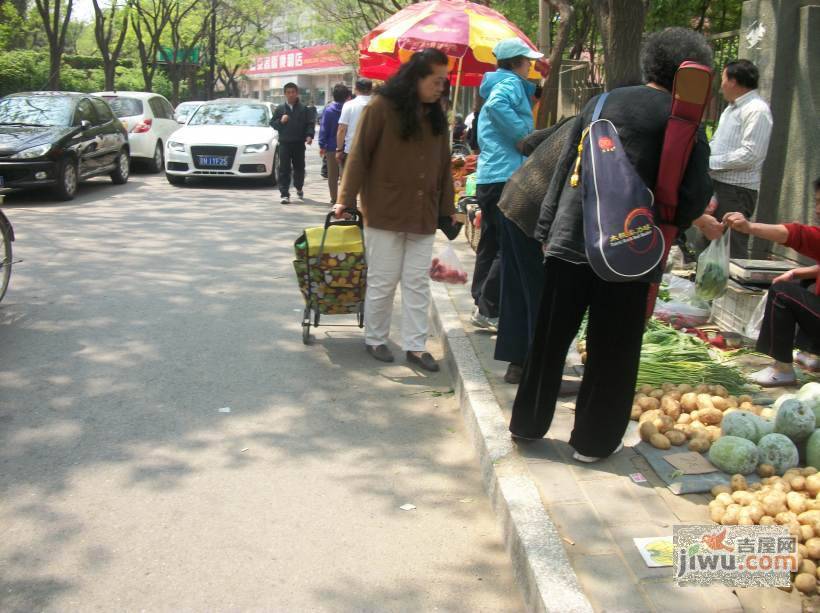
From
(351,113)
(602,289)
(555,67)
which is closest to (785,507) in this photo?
(602,289)

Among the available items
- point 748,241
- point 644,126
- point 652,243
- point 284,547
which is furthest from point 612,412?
point 748,241

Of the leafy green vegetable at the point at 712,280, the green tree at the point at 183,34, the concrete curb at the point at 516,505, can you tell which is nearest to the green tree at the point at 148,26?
the green tree at the point at 183,34

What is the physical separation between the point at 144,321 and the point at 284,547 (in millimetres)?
3514

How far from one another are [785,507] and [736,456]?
39cm

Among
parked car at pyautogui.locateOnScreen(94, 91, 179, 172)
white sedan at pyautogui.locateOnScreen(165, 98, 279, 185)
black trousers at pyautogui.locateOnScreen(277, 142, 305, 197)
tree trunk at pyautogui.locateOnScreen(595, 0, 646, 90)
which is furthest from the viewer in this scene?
parked car at pyautogui.locateOnScreen(94, 91, 179, 172)

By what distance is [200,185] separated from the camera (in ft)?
50.2

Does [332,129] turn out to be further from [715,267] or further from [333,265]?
[715,267]

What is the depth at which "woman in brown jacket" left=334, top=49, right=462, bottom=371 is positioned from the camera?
5215 millimetres

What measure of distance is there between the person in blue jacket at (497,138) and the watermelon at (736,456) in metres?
1.92

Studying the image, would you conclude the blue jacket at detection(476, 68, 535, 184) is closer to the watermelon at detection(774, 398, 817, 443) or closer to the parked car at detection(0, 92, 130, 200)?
the watermelon at detection(774, 398, 817, 443)

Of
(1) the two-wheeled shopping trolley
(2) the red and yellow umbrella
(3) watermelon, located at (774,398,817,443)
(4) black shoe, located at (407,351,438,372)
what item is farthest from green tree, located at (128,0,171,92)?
(3) watermelon, located at (774,398,817,443)

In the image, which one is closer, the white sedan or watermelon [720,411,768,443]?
watermelon [720,411,768,443]

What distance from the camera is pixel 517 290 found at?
4777mm

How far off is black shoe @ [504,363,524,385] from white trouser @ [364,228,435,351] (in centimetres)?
86
